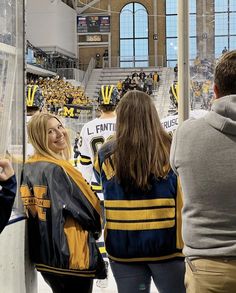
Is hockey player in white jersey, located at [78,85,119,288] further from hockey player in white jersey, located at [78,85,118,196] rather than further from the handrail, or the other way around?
the handrail

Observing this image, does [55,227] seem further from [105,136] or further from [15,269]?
[105,136]

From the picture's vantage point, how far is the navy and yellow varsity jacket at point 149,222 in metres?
2.32

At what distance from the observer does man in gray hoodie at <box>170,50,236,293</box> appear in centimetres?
170

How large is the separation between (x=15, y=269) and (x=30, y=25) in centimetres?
2925

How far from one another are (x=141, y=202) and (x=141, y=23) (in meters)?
33.8

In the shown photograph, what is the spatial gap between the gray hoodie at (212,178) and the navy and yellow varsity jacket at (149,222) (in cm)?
55

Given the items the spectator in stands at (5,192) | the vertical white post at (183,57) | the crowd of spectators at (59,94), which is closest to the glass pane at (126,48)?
the crowd of spectators at (59,94)

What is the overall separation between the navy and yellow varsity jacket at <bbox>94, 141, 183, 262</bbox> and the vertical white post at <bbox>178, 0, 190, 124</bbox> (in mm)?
396

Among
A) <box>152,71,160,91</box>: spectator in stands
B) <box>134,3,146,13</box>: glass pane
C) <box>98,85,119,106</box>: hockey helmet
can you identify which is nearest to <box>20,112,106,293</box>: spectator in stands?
<box>98,85,119,106</box>: hockey helmet

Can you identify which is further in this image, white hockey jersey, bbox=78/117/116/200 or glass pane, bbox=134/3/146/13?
glass pane, bbox=134/3/146/13

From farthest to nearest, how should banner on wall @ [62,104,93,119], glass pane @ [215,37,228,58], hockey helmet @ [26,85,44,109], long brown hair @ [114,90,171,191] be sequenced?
banner on wall @ [62,104,93,119]
hockey helmet @ [26,85,44,109]
glass pane @ [215,37,228,58]
long brown hair @ [114,90,171,191]

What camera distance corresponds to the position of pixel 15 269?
2.95m

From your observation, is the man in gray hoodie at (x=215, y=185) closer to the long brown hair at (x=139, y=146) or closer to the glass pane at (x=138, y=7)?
the long brown hair at (x=139, y=146)

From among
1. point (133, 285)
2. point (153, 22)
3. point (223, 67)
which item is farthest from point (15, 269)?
point (153, 22)
